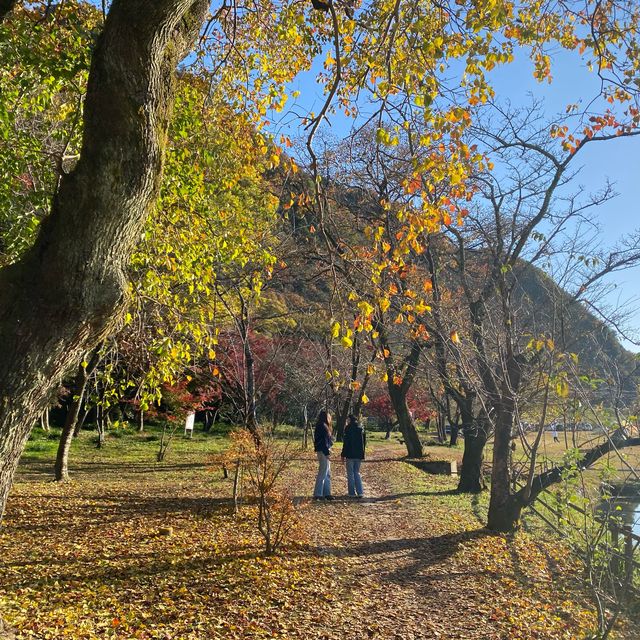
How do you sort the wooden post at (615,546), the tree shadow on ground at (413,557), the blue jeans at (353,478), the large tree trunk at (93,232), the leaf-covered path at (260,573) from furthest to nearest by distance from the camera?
the blue jeans at (353,478) < the tree shadow on ground at (413,557) < the wooden post at (615,546) < the leaf-covered path at (260,573) < the large tree trunk at (93,232)

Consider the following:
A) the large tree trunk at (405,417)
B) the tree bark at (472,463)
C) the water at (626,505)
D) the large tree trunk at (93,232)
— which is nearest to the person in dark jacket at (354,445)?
the tree bark at (472,463)

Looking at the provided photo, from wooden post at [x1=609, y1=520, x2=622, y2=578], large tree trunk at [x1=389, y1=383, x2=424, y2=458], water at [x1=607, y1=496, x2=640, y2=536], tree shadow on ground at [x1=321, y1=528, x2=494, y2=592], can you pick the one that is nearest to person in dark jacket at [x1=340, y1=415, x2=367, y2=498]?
tree shadow on ground at [x1=321, y1=528, x2=494, y2=592]

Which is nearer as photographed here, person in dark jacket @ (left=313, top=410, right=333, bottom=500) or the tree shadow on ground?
the tree shadow on ground

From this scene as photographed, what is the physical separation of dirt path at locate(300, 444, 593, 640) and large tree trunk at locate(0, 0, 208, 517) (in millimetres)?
3417

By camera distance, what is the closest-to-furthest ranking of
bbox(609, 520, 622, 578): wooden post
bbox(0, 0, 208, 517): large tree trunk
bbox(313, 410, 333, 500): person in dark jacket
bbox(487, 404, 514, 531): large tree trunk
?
bbox(0, 0, 208, 517): large tree trunk, bbox(609, 520, 622, 578): wooden post, bbox(487, 404, 514, 531): large tree trunk, bbox(313, 410, 333, 500): person in dark jacket

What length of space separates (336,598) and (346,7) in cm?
527

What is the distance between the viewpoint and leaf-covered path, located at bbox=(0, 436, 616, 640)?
4582mm

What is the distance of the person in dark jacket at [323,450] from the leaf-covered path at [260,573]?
28 cm

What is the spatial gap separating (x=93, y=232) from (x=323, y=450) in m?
6.88

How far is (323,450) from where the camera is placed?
A: 8953mm

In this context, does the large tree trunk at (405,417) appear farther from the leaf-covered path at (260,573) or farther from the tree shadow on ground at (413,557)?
the tree shadow on ground at (413,557)

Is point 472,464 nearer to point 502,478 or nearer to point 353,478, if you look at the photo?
point 353,478

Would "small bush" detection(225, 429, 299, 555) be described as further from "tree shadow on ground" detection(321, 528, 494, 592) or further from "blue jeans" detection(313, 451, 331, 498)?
"blue jeans" detection(313, 451, 331, 498)

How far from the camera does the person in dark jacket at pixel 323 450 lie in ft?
29.5
